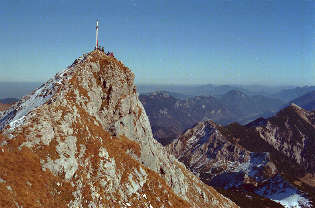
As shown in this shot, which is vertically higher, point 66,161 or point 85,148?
point 85,148

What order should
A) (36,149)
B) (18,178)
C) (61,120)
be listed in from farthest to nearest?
(61,120), (36,149), (18,178)

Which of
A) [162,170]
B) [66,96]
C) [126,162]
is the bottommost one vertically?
[162,170]

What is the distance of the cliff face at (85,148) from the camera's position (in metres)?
28.0

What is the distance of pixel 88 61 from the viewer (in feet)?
177

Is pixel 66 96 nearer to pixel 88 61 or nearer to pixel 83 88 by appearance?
pixel 83 88


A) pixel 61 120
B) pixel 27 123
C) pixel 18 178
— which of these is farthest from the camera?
pixel 61 120

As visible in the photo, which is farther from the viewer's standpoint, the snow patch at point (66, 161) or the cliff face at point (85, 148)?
the snow patch at point (66, 161)

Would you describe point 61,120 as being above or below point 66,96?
below

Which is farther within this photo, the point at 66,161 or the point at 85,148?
the point at 85,148

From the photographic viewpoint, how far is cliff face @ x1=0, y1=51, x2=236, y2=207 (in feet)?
91.7

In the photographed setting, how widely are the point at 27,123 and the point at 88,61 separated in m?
23.7

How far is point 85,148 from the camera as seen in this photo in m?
36.5

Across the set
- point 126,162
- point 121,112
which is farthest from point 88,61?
point 126,162

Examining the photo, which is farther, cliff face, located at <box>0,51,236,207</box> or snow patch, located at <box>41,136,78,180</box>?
snow patch, located at <box>41,136,78,180</box>
